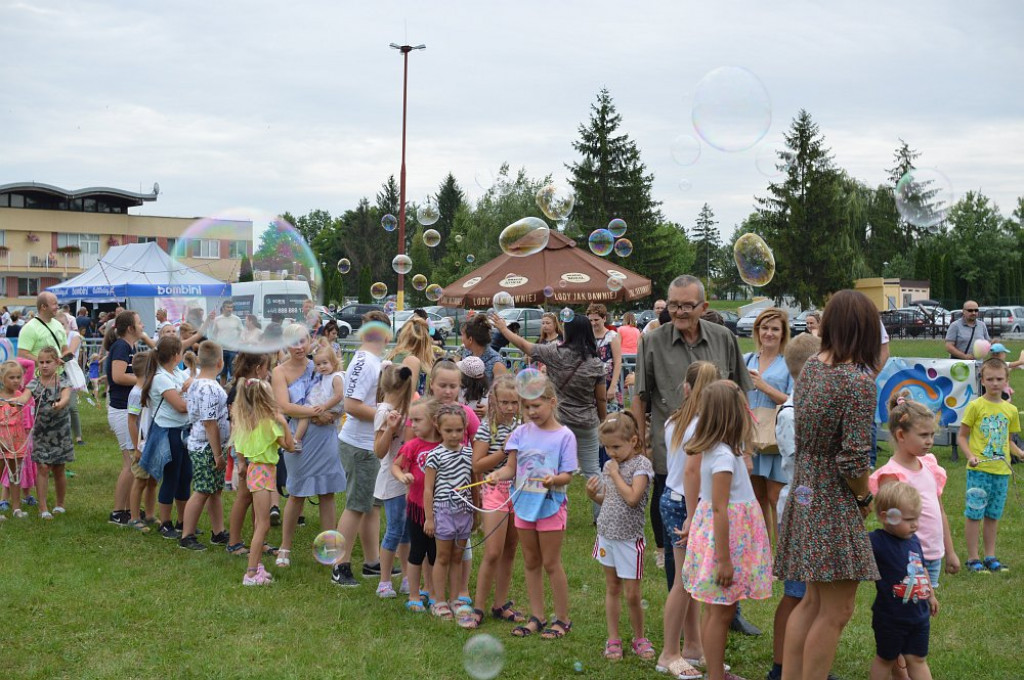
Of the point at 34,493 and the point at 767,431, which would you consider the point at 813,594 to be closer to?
the point at 767,431

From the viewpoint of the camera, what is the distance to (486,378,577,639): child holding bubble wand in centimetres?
489

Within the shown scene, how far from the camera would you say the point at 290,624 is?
17.0ft

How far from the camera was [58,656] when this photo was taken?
185 inches

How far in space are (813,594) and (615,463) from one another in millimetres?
1308

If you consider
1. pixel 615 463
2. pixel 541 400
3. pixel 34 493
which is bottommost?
pixel 34 493

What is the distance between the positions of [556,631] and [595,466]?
7.52 ft

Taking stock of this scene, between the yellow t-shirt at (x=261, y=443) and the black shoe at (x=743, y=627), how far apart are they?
3184 millimetres

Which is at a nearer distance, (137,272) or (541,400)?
(541,400)

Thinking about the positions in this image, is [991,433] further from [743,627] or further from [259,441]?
[259,441]

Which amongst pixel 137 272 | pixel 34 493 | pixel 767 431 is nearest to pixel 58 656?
pixel 767 431

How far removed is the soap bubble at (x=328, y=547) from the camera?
5.60m

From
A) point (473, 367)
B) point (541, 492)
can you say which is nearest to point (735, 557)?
point (541, 492)

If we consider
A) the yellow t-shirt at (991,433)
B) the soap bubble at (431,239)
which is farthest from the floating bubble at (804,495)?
the soap bubble at (431,239)

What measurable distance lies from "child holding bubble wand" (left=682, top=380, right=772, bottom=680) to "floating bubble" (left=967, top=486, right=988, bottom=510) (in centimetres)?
272
